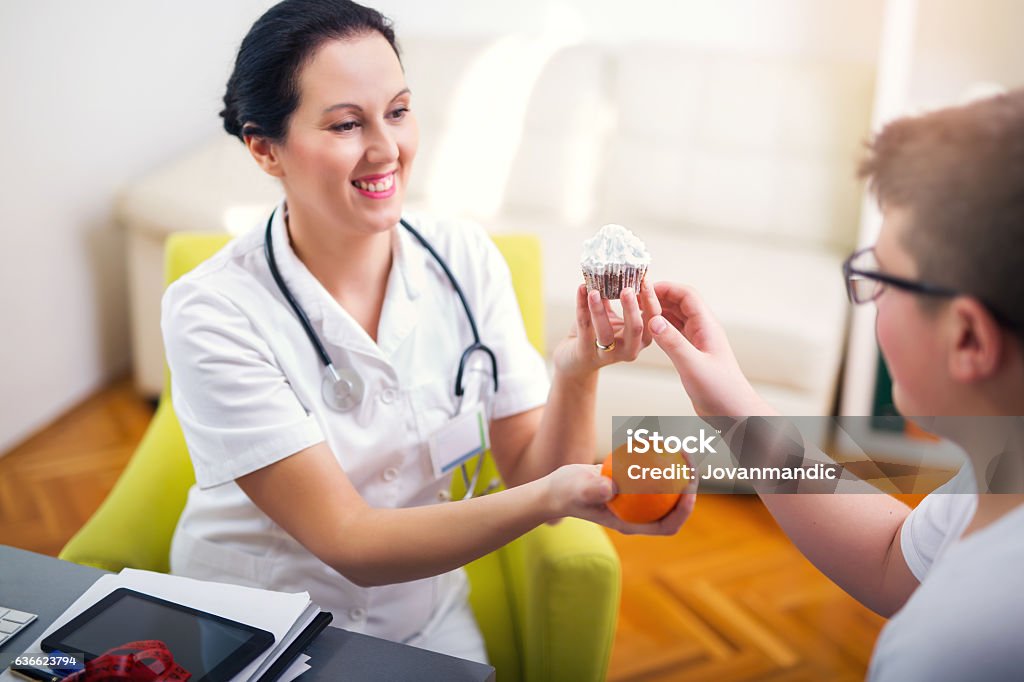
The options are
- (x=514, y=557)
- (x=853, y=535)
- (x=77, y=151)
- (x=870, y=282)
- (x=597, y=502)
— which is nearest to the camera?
(x=870, y=282)

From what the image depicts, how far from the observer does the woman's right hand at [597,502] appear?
102cm

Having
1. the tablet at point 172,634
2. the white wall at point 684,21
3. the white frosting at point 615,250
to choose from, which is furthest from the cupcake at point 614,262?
the white wall at point 684,21

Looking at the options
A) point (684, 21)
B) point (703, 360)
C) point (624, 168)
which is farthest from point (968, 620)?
point (684, 21)

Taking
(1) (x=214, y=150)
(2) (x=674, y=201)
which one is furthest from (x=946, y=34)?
(1) (x=214, y=150)

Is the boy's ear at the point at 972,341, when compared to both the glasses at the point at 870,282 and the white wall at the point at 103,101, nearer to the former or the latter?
the glasses at the point at 870,282

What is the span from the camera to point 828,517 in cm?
116

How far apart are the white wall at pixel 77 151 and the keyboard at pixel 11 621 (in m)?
2.00

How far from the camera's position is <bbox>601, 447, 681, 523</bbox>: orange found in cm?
100

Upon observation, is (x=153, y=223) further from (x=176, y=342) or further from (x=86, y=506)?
(x=176, y=342)

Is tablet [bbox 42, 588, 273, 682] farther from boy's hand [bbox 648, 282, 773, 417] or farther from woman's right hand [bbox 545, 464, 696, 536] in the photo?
boy's hand [bbox 648, 282, 773, 417]

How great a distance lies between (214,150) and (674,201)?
1.69 m

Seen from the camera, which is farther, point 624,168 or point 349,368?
point 624,168

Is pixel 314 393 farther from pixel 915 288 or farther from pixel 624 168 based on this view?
pixel 624 168

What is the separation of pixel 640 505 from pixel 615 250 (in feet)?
1.38
